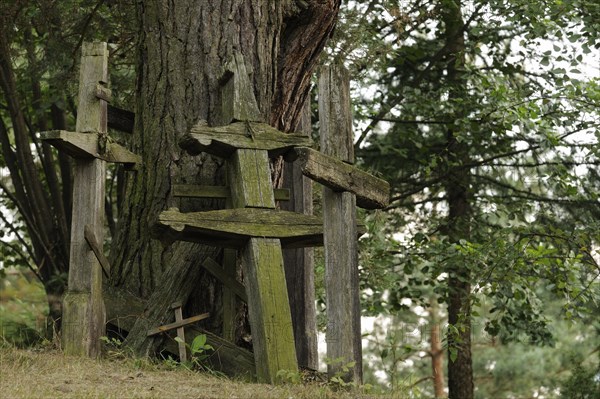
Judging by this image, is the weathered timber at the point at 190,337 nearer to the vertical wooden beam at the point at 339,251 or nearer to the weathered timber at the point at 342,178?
the vertical wooden beam at the point at 339,251

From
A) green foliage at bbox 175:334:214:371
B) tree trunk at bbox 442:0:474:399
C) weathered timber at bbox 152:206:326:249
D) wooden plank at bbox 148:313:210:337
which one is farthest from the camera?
tree trunk at bbox 442:0:474:399

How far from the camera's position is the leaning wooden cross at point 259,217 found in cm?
639

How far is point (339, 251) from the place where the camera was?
6.63 metres

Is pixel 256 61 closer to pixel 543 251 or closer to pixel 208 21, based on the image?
pixel 208 21

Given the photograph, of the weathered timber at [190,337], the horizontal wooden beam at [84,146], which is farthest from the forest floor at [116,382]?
the horizontal wooden beam at [84,146]

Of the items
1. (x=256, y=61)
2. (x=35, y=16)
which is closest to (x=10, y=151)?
(x=35, y=16)

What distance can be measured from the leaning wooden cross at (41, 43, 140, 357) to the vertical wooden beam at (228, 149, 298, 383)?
1.23m

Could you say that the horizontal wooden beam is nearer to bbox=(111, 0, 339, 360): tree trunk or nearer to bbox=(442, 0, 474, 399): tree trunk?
bbox=(111, 0, 339, 360): tree trunk

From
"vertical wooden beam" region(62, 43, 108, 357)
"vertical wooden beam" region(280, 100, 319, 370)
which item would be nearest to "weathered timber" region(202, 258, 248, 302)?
"vertical wooden beam" region(62, 43, 108, 357)

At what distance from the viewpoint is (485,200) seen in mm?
14219

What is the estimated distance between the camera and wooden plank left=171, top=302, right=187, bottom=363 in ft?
23.3

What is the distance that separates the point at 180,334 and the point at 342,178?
187 cm

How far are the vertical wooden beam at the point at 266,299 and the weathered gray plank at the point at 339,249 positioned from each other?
1.04ft

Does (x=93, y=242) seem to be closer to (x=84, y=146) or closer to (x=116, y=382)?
(x=84, y=146)
